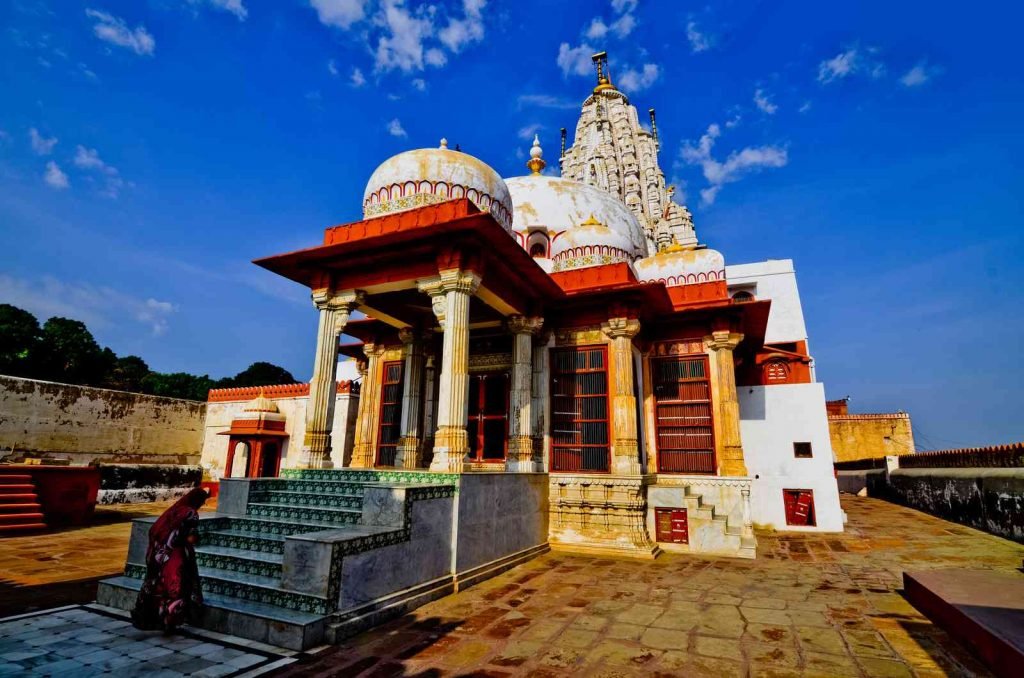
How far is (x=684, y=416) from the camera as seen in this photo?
1084 cm

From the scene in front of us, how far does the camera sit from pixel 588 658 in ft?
12.8

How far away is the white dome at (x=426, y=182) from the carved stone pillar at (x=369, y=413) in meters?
4.38

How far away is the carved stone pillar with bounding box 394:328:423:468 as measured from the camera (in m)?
11.0

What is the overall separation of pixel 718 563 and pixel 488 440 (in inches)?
200

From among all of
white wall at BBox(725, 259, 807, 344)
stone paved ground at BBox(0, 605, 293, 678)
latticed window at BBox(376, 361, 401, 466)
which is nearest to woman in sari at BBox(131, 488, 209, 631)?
stone paved ground at BBox(0, 605, 293, 678)

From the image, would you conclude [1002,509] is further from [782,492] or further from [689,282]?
[689,282]

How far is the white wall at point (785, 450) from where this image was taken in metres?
11.7

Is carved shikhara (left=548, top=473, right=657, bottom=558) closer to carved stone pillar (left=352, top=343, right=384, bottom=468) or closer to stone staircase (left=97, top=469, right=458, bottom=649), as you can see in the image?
stone staircase (left=97, top=469, right=458, bottom=649)

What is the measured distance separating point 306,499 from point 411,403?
456cm

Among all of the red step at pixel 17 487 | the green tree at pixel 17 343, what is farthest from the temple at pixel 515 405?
the green tree at pixel 17 343

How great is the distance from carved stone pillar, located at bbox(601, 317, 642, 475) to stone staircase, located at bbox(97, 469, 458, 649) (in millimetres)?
4243

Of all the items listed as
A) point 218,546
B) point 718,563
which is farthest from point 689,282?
point 218,546

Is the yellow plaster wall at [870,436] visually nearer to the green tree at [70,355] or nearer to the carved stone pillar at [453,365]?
the carved stone pillar at [453,365]

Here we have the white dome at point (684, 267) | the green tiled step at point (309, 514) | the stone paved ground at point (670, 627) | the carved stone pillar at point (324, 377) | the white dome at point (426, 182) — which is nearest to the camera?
the stone paved ground at point (670, 627)
